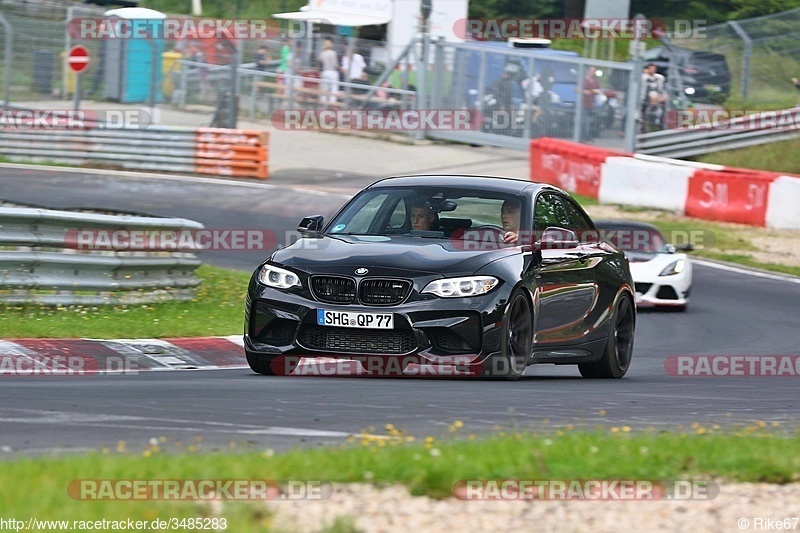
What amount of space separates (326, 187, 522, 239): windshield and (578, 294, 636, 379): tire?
166 cm

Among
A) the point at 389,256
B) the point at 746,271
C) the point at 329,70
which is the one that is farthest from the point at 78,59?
the point at 389,256

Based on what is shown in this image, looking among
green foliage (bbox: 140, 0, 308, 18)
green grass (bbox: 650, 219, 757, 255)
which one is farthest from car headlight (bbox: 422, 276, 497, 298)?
green foliage (bbox: 140, 0, 308, 18)

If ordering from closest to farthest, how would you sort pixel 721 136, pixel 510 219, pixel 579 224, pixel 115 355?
pixel 510 219, pixel 115 355, pixel 579 224, pixel 721 136

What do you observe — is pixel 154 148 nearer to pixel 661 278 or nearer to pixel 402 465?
pixel 661 278

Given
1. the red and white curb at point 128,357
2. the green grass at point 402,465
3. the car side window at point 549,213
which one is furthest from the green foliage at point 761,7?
the green grass at point 402,465

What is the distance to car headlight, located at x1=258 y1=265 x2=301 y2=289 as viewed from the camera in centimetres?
926

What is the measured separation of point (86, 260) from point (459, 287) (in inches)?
171

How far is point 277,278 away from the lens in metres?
9.35

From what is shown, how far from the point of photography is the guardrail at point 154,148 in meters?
28.2

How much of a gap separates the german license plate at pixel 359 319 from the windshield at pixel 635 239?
9693mm

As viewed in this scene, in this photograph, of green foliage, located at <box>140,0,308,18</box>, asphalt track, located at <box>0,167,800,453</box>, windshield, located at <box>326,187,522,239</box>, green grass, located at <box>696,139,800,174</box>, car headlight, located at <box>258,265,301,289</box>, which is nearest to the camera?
asphalt track, located at <box>0,167,800,453</box>

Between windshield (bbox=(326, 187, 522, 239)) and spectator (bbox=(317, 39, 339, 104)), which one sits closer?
windshield (bbox=(326, 187, 522, 239))

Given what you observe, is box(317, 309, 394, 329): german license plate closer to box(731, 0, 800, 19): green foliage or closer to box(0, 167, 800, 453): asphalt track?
box(0, 167, 800, 453): asphalt track

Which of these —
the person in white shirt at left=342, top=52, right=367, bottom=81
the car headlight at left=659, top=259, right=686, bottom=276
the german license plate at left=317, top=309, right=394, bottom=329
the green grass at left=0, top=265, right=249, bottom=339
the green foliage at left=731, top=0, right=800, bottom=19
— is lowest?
the car headlight at left=659, top=259, right=686, bottom=276
